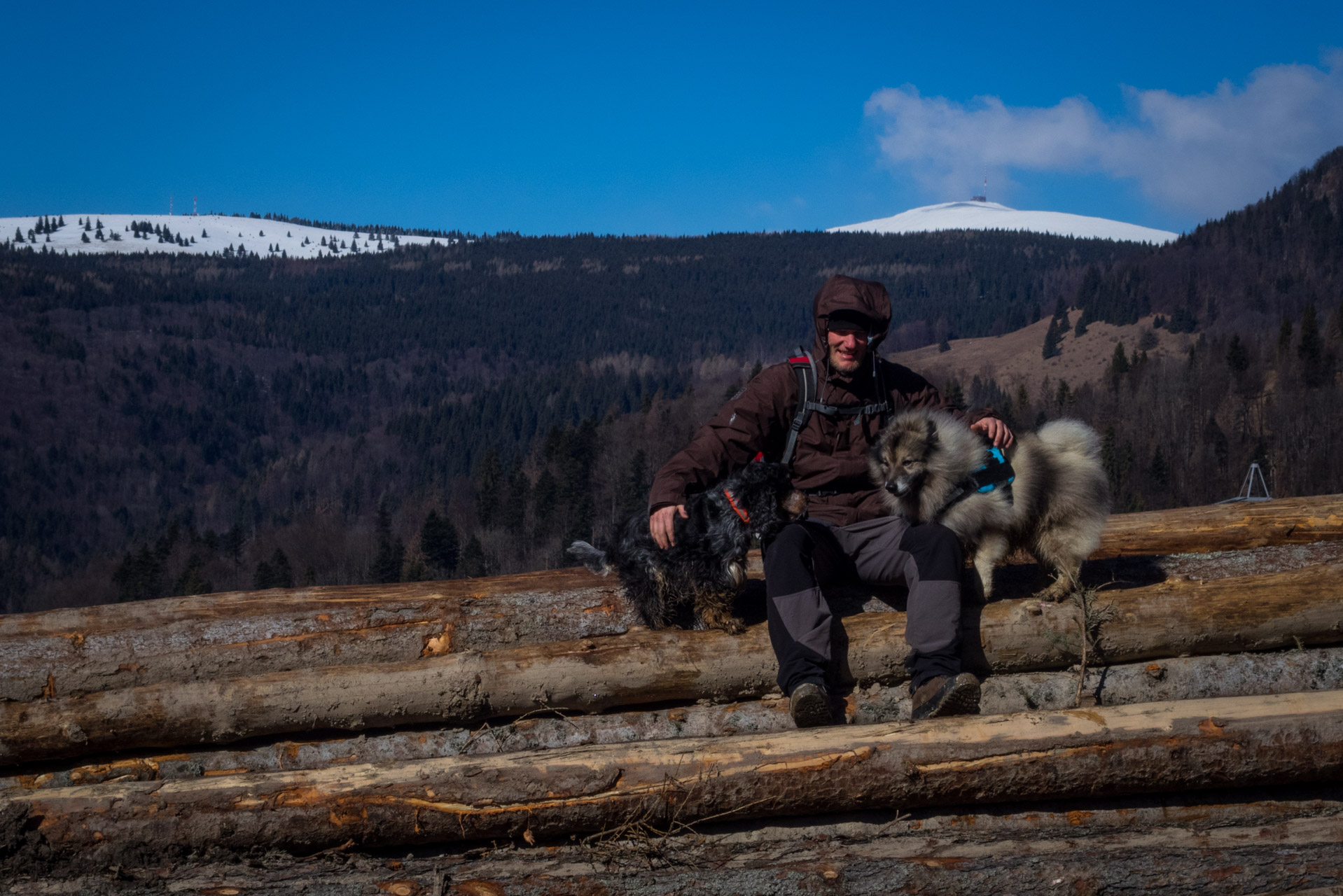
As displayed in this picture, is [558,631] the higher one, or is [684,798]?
[558,631]

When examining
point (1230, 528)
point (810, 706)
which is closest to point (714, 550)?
point (810, 706)

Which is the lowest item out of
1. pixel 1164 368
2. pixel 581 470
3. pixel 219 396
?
pixel 581 470

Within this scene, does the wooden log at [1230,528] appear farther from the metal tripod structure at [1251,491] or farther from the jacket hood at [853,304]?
the jacket hood at [853,304]

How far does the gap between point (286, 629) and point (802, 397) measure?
3726mm

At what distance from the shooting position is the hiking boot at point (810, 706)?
15.0 feet

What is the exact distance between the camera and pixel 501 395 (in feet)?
458

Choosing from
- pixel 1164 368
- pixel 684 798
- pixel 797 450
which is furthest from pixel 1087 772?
pixel 1164 368

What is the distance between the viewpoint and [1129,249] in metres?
171

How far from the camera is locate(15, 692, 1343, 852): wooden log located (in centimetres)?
423

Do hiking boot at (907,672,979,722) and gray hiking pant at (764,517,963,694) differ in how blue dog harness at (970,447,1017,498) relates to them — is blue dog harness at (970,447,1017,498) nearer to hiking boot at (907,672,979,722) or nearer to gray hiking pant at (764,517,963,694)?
gray hiking pant at (764,517,963,694)

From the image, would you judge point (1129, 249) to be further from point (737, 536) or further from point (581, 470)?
point (737, 536)

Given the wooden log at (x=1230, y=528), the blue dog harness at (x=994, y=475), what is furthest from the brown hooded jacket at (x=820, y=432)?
the wooden log at (x=1230, y=528)

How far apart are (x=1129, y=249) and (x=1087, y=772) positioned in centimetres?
19248

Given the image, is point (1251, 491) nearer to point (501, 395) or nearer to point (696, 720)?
point (696, 720)
